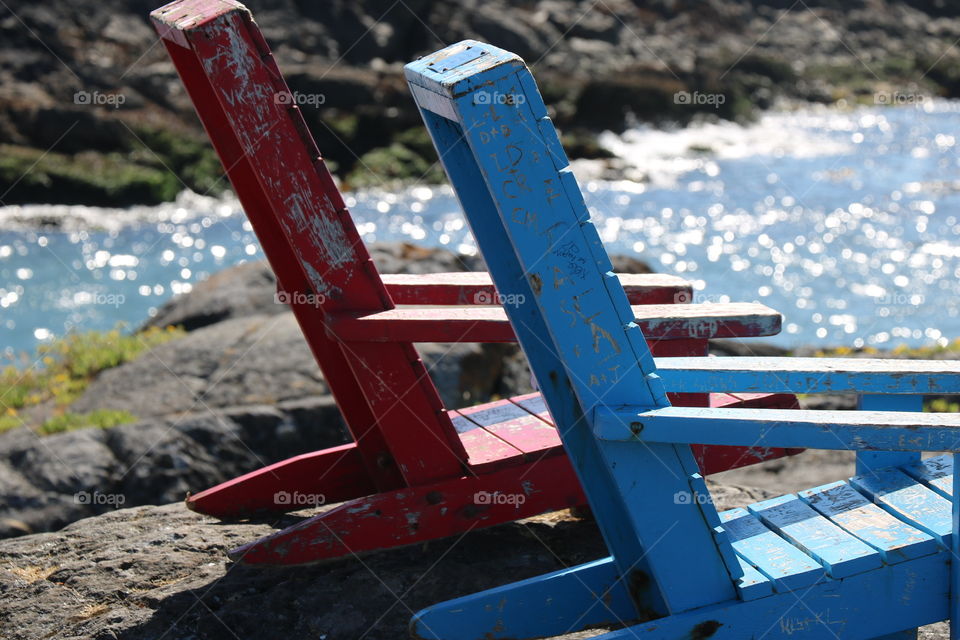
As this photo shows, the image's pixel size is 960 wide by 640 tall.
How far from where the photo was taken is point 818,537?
2.59m

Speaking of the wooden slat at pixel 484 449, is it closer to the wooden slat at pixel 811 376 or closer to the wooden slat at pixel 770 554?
the wooden slat at pixel 770 554

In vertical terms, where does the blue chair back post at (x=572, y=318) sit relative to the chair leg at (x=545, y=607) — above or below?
above

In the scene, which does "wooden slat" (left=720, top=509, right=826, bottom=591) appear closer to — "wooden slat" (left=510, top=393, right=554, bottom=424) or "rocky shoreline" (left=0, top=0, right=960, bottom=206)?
"wooden slat" (left=510, top=393, right=554, bottom=424)

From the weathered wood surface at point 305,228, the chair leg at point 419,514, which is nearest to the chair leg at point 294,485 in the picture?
the weathered wood surface at point 305,228

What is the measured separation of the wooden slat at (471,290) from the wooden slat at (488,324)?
432 millimetres

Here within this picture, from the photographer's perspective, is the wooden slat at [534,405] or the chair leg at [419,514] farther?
the wooden slat at [534,405]

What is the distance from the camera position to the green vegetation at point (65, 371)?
274 inches

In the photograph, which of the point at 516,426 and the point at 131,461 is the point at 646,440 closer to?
the point at 516,426

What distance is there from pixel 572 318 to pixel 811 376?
0.59 m

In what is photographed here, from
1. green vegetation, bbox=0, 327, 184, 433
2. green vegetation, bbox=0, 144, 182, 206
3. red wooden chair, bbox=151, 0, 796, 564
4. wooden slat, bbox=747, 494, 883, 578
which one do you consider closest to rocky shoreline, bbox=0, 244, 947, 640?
red wooden chair, bbox=151, 0, 796, 564

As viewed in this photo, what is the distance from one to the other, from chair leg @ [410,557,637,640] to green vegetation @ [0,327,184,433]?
14.7ft

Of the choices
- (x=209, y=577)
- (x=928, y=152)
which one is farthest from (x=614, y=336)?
(x=928, y=152)

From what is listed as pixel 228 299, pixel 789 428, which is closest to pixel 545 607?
pixel 789 428

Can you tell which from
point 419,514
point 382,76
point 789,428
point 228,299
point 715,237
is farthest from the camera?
point 382,76
